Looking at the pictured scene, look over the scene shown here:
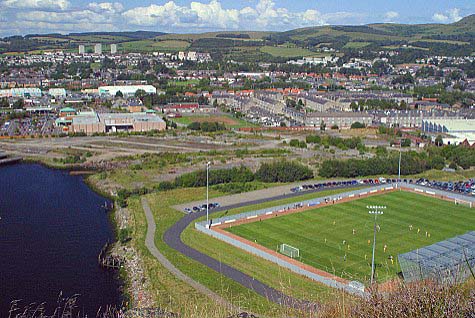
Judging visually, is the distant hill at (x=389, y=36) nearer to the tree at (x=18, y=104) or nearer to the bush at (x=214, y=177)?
the tree at (x=18, y=104)

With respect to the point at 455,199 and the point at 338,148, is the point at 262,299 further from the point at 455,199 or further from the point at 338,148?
the point at 338,148

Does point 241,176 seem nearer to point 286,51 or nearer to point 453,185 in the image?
point 453,185

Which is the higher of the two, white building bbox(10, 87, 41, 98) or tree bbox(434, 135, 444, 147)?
white building bbox(10, 87, 41, 98)

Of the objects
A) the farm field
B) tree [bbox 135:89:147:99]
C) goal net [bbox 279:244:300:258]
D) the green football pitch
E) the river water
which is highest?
the farm field

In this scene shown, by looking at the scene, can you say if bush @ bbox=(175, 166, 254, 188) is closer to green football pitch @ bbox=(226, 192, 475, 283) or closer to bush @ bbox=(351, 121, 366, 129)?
green football pitch @ bbox=(226, 192, 475, 283)

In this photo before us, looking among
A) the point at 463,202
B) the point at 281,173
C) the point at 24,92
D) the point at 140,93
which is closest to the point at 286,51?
the point at 140,93

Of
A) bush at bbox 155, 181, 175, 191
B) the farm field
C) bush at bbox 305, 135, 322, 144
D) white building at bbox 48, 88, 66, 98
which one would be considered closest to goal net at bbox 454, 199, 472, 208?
bush at bbox 155, 181, 175, 191
